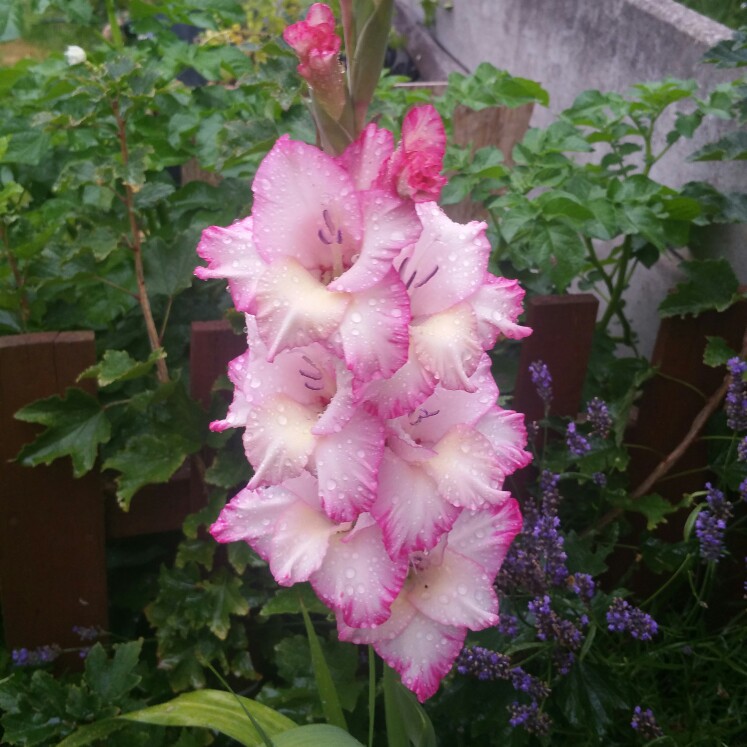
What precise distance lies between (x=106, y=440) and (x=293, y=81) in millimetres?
765

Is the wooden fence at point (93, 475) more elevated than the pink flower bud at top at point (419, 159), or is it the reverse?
the pink flower bud at top at point (419, 159)

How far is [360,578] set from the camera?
853mm

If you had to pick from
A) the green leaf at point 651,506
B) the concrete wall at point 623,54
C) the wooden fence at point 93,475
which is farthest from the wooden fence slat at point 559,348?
the concrete wall at point 623,54

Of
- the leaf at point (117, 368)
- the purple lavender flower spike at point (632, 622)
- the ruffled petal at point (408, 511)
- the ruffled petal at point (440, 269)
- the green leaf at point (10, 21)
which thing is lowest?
the purple lavender flower spike at point (632, 622)

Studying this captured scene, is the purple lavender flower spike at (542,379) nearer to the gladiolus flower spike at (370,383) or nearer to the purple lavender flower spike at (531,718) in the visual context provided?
the purple lavender flower spike at (531,718)

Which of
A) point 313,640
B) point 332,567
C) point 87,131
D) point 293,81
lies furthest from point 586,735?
point 87,131

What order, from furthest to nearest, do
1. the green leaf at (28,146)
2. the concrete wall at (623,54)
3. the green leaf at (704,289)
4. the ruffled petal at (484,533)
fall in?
the concrete wall at (623,54) → the green leaf at (28,146) → the green leaf at (704,289) → the ruffled petal at (484,533)

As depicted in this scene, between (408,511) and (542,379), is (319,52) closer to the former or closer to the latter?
(408,511)

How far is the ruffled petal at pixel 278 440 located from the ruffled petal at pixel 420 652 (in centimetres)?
25

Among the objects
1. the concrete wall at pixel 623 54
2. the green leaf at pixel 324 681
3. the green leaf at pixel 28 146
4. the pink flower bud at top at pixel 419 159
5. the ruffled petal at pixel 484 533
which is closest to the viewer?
the pink flower bud at top at pixel 419 159

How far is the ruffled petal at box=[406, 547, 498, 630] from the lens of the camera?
924 millimetres

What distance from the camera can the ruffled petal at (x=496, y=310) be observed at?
83 cm

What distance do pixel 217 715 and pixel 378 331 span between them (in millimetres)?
694

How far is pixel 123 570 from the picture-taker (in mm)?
1988
